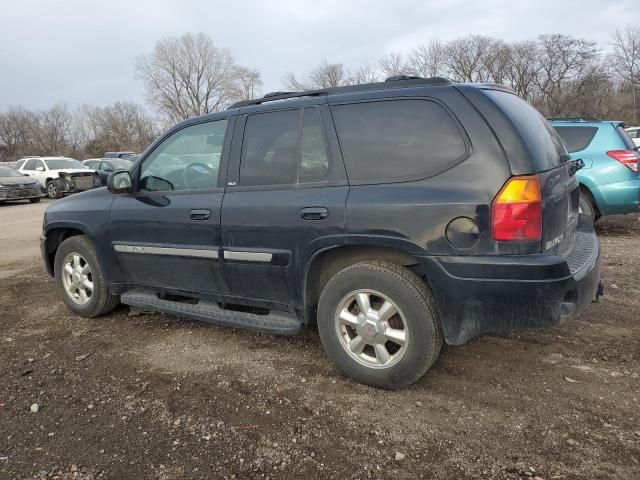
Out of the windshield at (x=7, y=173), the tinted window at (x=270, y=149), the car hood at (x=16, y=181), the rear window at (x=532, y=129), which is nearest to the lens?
the rear window at (x=532, y=129)

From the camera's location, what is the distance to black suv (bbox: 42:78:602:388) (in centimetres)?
257

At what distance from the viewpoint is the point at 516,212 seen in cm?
253

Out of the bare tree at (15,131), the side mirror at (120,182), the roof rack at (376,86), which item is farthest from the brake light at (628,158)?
the bare tree at (15,131)

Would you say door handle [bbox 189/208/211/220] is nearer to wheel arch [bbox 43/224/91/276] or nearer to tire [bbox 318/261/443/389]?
tire [bbox 318/261/443/389]

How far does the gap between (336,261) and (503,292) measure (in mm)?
1065

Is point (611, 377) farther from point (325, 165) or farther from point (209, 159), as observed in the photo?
point (209, 159)

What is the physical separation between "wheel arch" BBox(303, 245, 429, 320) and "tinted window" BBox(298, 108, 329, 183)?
0.50 metres

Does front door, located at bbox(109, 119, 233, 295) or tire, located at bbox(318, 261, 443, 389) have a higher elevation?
front door, located at bbox(109, 119, 233, 295)

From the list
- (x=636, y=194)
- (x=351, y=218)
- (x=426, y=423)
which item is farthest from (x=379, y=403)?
(x=636, y=194)

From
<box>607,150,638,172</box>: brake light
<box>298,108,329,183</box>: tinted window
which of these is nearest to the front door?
<box>298,108,329,183</box>: tinted window

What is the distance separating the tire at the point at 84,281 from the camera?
14.4 feet

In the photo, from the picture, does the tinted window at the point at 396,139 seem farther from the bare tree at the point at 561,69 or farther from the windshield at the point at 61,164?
the bare tree at the point at 561,69

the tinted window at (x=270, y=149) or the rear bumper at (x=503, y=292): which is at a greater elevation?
the tinted window at (x=270, y=149)

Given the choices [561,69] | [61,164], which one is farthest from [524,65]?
[61,164]
